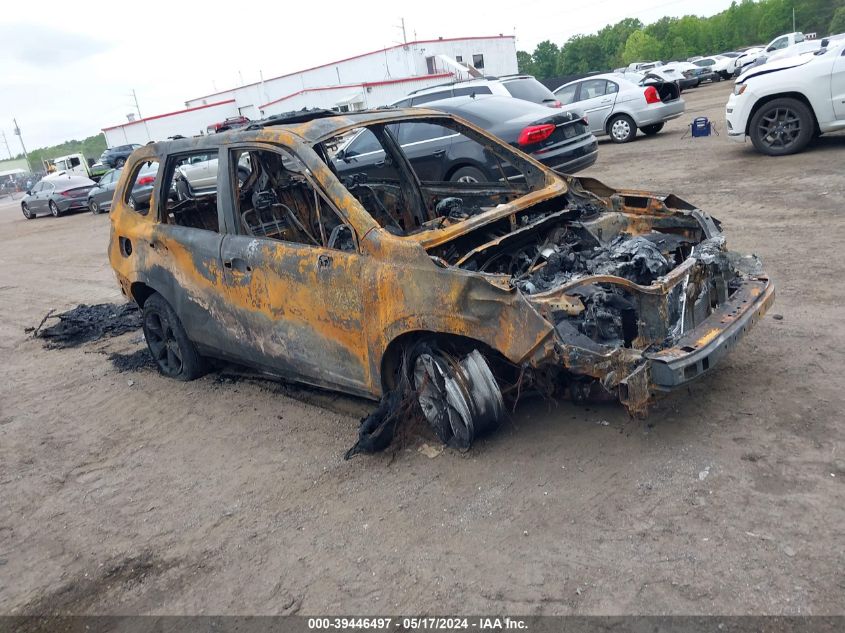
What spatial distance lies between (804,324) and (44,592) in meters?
4.88

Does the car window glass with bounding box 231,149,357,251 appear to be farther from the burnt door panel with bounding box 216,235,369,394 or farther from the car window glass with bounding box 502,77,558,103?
the car window glass with bounding box 502,77,558,103

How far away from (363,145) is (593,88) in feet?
30.2

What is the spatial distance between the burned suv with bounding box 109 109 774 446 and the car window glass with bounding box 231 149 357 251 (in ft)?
0.05

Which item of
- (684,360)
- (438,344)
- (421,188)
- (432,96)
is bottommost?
(684,360)

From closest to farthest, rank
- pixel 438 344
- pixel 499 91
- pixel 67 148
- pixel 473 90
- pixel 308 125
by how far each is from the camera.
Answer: pixel 438 344
pixel 308 125
pixel 499 91
pixel 473 90
pixel 67 148

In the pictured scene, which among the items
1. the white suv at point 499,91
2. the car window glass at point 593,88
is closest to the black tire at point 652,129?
the car window glass at point 593,88

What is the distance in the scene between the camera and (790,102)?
10.2 m

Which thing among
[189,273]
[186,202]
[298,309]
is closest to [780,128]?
[186,202]

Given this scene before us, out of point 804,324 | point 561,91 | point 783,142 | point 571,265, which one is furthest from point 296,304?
point 561,91

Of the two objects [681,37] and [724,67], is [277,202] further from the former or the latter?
[681,37]

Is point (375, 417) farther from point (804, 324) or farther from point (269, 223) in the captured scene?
point (804, 324)

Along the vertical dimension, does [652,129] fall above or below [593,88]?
below

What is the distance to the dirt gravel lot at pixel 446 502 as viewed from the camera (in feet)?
9.14

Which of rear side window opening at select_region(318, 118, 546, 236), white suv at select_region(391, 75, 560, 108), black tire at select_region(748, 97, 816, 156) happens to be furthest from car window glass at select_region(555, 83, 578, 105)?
rear side window opening at select_region(318, 118, 546, 236)
